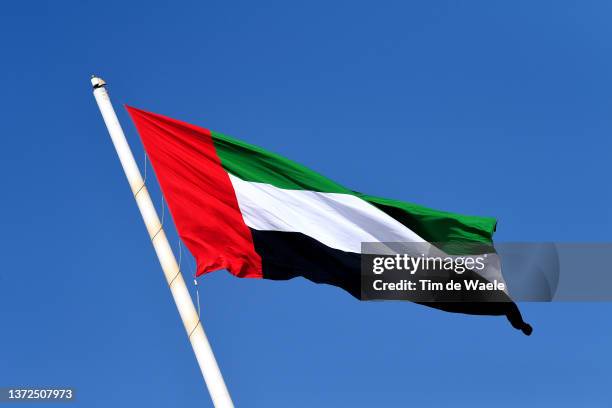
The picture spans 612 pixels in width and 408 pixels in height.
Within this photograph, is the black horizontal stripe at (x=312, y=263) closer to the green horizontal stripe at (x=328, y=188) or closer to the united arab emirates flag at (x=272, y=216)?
the united arab emirates flag at (x=272, y=216)

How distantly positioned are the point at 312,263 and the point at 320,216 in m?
1.00

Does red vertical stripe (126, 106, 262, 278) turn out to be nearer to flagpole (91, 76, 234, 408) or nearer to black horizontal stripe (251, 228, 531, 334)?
black horizontal stripe (251, 228, 531, 334)

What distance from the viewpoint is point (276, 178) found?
64.6ft

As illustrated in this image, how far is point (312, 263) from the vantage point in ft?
62.4

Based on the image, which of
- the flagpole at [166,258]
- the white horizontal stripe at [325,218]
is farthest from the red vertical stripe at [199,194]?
the flagpole at [166,258]

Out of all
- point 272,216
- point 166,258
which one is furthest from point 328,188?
point 166,258

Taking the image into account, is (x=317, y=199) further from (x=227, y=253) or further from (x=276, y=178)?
(x=227, y=253)

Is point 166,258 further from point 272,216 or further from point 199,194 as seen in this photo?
point 272,216

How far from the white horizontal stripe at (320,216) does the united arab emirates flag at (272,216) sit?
0.02 m

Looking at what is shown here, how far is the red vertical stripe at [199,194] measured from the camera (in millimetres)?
18234

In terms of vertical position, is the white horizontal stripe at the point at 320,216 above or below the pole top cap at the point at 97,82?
below

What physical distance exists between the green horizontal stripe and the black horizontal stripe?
1154mm

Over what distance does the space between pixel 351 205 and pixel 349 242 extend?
2.37ft

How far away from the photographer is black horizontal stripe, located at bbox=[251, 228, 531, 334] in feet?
61.5
